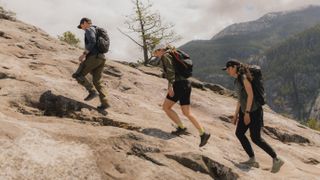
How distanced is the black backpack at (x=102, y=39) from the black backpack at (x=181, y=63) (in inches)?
108

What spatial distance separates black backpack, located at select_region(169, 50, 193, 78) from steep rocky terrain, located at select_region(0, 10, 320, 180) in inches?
89.1

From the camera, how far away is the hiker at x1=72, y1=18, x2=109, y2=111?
51.6 ft

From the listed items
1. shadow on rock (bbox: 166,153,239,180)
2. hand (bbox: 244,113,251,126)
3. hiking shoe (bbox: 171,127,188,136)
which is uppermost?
hand (bbox: 244,113,251,126)

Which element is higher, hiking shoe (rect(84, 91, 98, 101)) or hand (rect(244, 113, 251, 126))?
hand (rect(244, 113, 251, 126))

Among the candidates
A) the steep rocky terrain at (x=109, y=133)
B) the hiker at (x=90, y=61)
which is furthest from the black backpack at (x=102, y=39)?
the steep rocky terrain at (x=109, y=133)

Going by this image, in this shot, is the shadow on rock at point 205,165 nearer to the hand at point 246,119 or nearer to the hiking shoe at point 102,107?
the hand at point 246,119

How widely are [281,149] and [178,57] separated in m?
7.87

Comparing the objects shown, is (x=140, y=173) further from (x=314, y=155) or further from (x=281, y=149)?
(x=314, y=155)

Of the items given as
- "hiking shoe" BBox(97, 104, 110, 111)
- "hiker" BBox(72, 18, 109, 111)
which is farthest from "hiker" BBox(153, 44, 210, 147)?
"hiking shoe" BBox(97, 104, 110, 111)

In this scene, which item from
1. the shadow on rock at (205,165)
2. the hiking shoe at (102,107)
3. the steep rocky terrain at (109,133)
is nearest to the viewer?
the steep rocky terrain at (109,133)

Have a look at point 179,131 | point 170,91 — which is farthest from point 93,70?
point 179,131

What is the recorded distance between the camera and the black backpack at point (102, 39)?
52.3 ft

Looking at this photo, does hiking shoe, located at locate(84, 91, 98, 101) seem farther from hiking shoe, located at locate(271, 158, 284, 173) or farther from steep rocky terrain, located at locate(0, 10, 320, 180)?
hiking shoe, located at locate(271, 158, 284, 173)

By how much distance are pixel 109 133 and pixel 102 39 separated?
384cm
